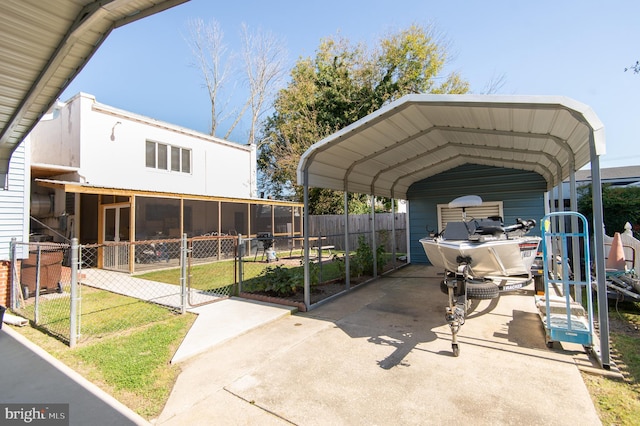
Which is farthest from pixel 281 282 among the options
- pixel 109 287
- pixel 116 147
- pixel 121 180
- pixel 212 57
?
pixel 212 57

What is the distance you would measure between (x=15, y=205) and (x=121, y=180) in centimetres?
512

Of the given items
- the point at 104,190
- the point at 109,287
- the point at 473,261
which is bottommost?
the point at 109,287

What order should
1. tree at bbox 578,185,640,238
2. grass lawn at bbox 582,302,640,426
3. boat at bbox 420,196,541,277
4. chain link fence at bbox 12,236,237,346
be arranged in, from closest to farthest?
grass lawn at bbox 582,302,640,426 → boat at bbox 420,196,541,277 → chain link fence at bbox 12,236,237,346 → tree at bbox 578,185,640,238

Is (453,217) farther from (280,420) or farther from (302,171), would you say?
(280,420)

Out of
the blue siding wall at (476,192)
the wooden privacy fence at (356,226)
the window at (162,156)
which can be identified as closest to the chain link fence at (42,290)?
the window at (162,156)

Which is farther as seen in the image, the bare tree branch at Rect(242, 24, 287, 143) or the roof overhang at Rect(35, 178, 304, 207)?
the bare tree branch at Rect(242, 24, 287, 143)

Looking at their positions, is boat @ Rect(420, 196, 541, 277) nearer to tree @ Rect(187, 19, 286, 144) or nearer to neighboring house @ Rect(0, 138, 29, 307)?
neighboring house @ Rect(0, 138, 29, 307)

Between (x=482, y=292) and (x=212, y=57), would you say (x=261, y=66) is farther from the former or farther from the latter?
(x=482, y=292)

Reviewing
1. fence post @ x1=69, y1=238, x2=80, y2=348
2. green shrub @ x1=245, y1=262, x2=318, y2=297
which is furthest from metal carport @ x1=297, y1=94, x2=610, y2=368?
fence post @ x1=69, y1=238, x2=80, y2=348

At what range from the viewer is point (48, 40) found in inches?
120

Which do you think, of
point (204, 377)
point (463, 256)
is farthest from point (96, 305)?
point (463, 256)

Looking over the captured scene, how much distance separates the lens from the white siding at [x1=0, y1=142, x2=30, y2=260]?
5.72 metres

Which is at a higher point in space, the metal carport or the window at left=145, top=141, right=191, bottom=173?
the window at left=145, top=141, right=191, bottom=173

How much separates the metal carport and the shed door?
1.34 meters
